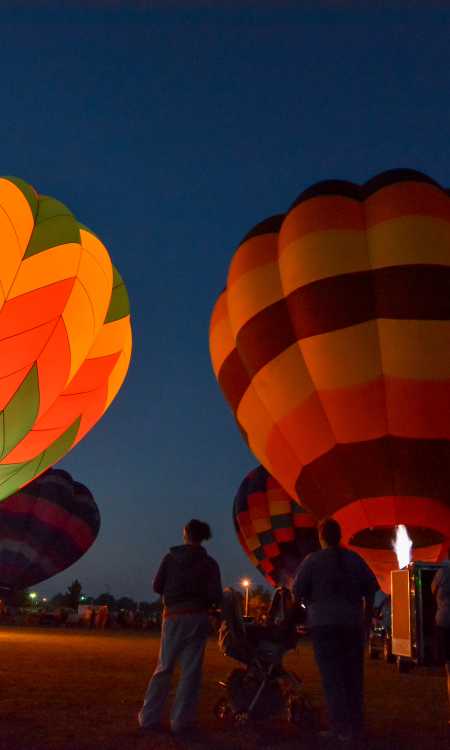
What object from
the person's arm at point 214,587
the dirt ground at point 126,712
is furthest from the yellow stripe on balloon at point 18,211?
the person's arm at point 214,587

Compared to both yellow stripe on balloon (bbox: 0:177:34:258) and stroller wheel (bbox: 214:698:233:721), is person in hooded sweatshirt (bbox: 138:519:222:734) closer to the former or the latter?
stroller wheel (bbox: 214:698:233:721)

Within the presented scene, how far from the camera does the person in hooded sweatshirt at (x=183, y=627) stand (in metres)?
3.64

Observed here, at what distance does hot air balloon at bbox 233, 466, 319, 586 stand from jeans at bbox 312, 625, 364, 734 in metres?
14.5

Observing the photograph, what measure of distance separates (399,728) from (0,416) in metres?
6.28

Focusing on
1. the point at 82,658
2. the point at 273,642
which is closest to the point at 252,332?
the point at 82,658

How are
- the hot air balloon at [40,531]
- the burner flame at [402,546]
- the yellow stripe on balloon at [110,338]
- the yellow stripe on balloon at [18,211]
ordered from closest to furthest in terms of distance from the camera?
the yellow stripe on balloon at [18,211], the burner flame at [402,546], the yellow stripe on balloon at [110,338], the hot air balloon at [40,531]

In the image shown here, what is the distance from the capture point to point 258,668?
13.6 feet

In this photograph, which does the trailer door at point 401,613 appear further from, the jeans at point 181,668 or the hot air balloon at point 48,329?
the hot air balloon at point 48,329

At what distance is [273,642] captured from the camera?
418 centimetres

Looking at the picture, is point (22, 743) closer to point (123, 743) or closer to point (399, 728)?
point (123, 743)

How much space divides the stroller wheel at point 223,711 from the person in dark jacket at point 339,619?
912mm

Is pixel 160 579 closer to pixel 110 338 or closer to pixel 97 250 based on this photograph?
pixel 110 338

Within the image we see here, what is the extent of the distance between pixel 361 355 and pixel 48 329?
438 cm

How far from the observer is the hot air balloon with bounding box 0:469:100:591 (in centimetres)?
2073
